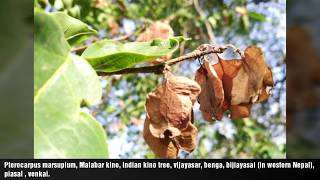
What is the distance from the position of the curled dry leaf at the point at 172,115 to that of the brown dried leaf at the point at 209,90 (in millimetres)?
20

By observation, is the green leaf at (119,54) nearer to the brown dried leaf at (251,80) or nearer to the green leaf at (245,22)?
the brown dried leaf at (251,80)

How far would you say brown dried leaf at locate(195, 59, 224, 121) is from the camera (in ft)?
2.02

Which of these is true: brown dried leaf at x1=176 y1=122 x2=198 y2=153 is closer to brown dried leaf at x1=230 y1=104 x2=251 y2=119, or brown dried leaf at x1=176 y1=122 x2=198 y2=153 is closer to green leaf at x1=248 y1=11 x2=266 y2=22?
brown dried leaf at x1=230 y1=104 x2=251 y2=119

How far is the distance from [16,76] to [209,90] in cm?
25

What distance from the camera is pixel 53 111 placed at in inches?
17.6

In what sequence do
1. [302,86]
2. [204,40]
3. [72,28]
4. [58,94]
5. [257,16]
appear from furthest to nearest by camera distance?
[257,16] → [204,40] → [302,86] → [72,28] → [58,94]

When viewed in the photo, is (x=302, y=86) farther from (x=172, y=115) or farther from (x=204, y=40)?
(x=204, y=40)

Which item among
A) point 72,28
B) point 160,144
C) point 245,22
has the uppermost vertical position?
point 245,22

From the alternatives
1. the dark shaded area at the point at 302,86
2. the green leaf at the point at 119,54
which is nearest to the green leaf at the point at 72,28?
the green leaf at the point at 119,54

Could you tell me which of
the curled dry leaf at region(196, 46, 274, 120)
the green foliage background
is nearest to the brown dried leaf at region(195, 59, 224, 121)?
the curled dry leaf at region(196, 46, 274, 120)

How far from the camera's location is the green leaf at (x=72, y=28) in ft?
1.77

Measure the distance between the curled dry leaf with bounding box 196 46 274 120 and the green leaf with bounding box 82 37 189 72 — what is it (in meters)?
0.09

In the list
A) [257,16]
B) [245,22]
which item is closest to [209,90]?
[257,16]

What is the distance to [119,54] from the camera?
21.2 inches
